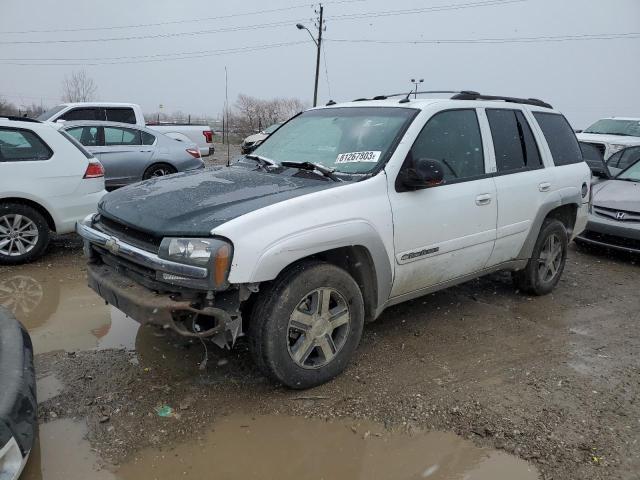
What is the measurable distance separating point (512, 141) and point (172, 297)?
129 inches

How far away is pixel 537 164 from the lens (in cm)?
480

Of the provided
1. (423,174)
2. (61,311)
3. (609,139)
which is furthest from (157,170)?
(609,139)

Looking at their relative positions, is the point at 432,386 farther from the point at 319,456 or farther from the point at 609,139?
the point at 609,139

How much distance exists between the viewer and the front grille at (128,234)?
3.03 metres

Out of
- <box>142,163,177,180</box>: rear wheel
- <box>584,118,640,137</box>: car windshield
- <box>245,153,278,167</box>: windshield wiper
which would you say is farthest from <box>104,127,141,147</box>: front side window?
<box>584,118,640,137</box>: car windshield

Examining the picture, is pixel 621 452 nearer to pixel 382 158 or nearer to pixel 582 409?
pixel 582 409

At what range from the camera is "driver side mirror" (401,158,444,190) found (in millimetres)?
3512

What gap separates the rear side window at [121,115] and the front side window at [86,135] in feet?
9.18

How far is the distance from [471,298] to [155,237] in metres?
3.42

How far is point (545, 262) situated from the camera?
17.2 feet

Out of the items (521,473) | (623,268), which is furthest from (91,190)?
(623,268)

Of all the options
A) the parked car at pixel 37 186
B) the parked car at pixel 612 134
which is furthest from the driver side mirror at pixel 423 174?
the parked car at pixel 612 134

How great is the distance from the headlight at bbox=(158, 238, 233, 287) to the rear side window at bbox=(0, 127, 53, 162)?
4.01 meters

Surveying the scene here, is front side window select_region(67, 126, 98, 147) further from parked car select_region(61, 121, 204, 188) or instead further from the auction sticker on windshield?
the auction sticker on windshield
